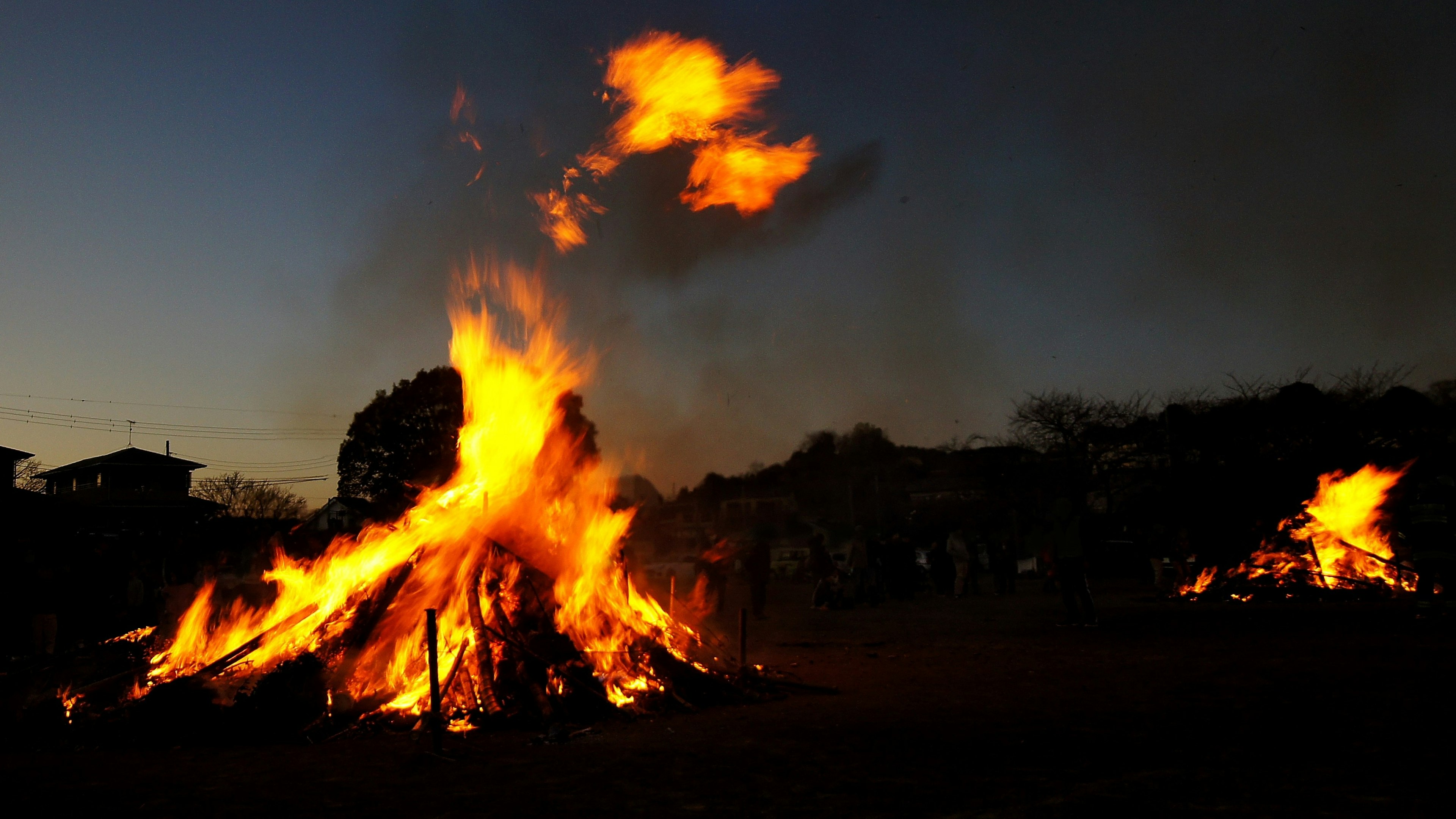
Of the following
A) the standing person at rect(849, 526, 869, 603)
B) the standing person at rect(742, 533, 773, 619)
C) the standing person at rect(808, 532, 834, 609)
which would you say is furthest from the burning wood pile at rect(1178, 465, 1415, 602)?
the standing person at rect(742, 533, 773, 619)

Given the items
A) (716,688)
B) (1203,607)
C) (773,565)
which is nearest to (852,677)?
(716,688)

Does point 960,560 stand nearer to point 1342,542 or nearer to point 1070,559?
point 1342,542

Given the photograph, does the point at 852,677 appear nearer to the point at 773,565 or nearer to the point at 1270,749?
the point at 1270,749

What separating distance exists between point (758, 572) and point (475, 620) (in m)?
11.7

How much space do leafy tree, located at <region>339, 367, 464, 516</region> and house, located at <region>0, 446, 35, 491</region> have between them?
12.1 m

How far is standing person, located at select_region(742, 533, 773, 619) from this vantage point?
19.9m

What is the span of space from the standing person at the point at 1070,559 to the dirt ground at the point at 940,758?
3421 millimetres

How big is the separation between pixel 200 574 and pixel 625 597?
32.1ft

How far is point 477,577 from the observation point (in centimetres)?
938

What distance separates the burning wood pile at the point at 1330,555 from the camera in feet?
63.9

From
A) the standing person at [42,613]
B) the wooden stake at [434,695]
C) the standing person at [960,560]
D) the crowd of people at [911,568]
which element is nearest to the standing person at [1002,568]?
the crowd of people at [911,568]

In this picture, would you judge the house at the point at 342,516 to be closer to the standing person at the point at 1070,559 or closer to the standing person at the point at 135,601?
the standing person at the point at 135,601

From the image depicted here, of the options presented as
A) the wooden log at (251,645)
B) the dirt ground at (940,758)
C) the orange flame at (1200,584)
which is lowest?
the dirt ground at (940,758)

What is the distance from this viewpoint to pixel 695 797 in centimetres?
541
